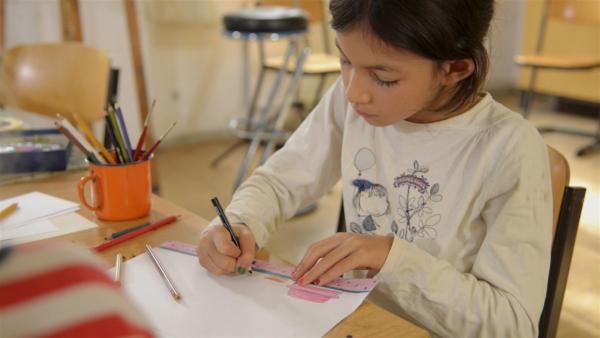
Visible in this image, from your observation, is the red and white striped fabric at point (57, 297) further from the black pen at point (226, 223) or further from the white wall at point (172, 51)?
the white wall at point (172, 51)

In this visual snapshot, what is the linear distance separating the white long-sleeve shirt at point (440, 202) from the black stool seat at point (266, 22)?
5.07 feet

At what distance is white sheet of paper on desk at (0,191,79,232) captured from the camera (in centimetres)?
84

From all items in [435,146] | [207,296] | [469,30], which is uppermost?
[469,30]

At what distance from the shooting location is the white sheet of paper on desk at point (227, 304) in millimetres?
573

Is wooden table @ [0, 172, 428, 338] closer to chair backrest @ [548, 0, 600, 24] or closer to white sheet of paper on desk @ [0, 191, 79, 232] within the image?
white sheet of paper on desk @ [0, 191, 79, 232]

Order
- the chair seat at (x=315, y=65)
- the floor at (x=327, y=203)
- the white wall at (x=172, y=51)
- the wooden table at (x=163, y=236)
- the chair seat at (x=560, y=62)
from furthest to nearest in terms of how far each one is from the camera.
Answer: the chair seat at (x=560, y=62), the white wall at (x=172, y=51), the chair seat at (x=315, y=65), the floor at (x=327, y=203), the wooden table at (x=163, y=236)

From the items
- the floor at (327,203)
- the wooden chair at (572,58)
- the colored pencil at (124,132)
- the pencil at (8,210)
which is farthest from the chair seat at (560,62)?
the pencil at (8,210)

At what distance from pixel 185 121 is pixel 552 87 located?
2.67 meters

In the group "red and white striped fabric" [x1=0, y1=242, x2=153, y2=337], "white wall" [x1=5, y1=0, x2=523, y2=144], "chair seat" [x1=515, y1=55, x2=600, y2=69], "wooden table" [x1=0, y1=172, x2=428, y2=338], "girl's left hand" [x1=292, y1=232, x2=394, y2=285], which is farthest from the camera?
"chair seat" [x1=515, y1=55, x2=600, y2=69]

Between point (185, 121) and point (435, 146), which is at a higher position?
point (435, 146)

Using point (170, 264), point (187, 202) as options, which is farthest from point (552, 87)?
point (170, 264)

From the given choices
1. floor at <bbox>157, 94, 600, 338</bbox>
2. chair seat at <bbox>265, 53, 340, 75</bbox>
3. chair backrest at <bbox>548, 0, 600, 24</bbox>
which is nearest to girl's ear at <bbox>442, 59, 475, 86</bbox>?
floor at <bbox>157, 94, 600, 338</bbox>

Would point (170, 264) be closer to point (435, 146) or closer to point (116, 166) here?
point (116, 166)

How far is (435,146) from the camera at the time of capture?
0.83 meters
